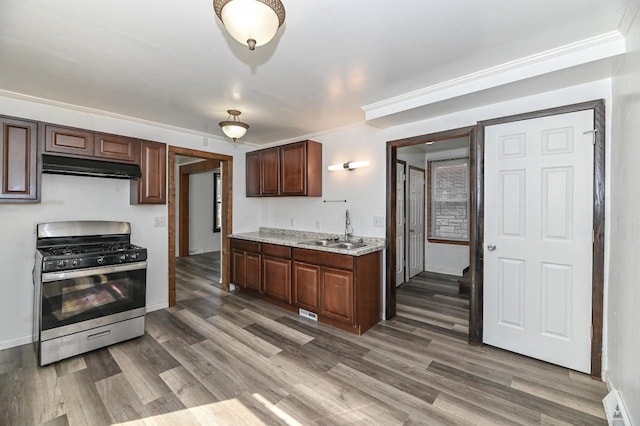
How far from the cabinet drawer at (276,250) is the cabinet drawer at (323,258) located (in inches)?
5.2

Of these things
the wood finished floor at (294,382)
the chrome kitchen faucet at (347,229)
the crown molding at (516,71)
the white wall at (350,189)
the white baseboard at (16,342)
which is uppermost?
the crown molding at (516,71)

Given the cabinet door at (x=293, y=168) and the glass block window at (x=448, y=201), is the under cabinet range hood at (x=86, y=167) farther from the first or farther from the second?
the glass block window at (x=448, y=201)

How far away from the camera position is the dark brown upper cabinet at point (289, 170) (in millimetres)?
3859

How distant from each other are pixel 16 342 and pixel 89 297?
3.39ft

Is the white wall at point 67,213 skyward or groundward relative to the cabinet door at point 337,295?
skyward

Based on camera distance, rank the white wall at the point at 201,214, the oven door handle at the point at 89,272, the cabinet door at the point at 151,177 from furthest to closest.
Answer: the white wall at the point at 201,214
the cabinet door at the point at 151,177
the oven door handle at the point at 89,272

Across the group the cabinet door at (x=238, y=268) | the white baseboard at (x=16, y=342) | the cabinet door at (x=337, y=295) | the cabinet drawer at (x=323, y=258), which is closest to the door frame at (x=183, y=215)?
the cabinet door at (x=238, y=268)

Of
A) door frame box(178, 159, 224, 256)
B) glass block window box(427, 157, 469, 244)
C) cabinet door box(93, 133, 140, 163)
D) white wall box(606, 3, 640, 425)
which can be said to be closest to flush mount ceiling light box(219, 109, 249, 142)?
cabinet door box(93, 133, 140, 163)

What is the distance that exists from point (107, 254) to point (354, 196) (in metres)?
2.80

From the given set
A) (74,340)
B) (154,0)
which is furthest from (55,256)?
(154,0)

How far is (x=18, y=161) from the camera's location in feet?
8.23

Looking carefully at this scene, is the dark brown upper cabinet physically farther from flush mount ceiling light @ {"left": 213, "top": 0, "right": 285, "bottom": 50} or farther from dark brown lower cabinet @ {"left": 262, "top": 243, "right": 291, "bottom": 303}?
flush mount ceiling light @ {"left": 213, "top": 0, "right": 285, "bottom": 50}

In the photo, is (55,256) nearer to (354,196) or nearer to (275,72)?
(275,72)

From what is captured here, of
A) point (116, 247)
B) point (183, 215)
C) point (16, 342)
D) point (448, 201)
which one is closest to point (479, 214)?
point (448, 201)
